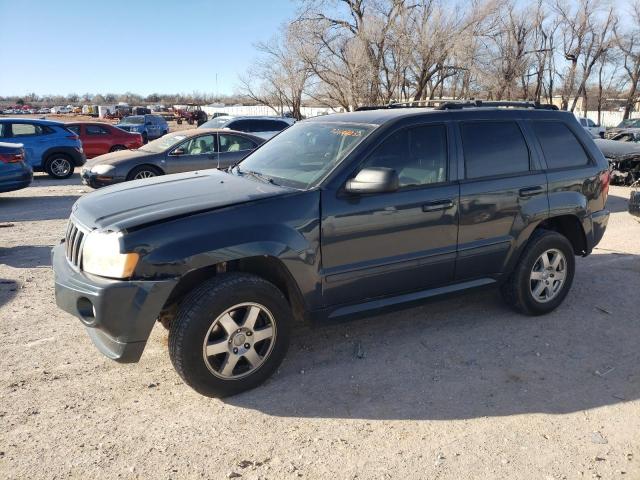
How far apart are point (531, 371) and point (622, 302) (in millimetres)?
2038

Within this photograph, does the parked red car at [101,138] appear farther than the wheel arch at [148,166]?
Yes

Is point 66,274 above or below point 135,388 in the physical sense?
above

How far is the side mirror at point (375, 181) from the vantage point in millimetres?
3525

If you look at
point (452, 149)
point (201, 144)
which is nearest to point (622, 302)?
point (452, 149)

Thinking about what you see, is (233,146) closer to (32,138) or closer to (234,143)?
(234,143)

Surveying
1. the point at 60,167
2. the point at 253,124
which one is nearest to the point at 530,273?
the point at 60,167

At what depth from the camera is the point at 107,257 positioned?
3.12 metres

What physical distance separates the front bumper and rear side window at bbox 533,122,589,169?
347 cm

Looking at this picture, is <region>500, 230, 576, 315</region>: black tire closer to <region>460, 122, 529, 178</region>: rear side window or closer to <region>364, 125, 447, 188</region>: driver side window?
<region>460, 122, 529, 178</region>: rear side window

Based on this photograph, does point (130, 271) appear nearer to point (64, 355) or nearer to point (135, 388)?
point (135, 388)

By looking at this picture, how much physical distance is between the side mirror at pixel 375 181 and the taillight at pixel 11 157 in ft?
28.8

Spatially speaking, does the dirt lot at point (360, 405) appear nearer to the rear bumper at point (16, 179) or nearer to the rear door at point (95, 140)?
the rear bumper at point (16, 179)

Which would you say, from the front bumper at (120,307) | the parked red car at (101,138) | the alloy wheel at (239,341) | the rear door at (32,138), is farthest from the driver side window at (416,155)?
the parked red car at (101,138)

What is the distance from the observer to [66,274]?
342 centimetres
